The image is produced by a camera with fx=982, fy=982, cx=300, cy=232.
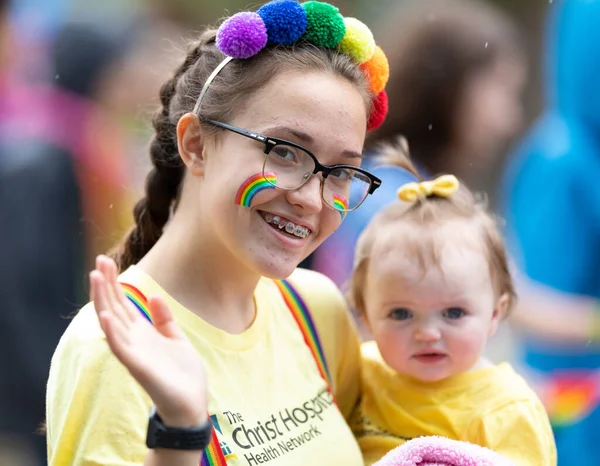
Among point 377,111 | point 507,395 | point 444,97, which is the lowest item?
point 507,395

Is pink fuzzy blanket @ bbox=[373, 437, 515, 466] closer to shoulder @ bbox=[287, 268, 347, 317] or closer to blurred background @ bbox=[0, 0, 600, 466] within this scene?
shoulder @ bbox=[287, 268, 347, 317]

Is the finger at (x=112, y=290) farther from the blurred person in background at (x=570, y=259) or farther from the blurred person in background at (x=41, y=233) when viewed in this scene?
the blurred person in background at (x=570, y=259)

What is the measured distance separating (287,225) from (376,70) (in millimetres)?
511

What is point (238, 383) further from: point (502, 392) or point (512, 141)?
point (512, 141)

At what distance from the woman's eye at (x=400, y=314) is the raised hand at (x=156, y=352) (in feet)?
3.12

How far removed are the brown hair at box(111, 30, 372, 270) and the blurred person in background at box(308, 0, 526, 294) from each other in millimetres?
1192

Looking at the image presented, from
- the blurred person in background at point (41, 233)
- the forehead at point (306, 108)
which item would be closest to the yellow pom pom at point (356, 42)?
the forehead at point (306, 108)

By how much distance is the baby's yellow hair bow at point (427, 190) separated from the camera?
9.27 feet

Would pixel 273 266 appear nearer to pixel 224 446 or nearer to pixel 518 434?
pixel 224 446

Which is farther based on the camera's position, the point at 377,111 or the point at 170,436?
the point at 377,111

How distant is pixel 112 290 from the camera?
184cm

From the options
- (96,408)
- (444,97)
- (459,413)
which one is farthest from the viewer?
(444,97)

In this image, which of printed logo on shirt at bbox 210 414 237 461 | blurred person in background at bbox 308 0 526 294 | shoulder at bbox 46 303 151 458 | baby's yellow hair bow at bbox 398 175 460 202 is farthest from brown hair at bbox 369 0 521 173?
shoulder at bbox 46 303 151 458

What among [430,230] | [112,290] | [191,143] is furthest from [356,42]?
[112,290]
